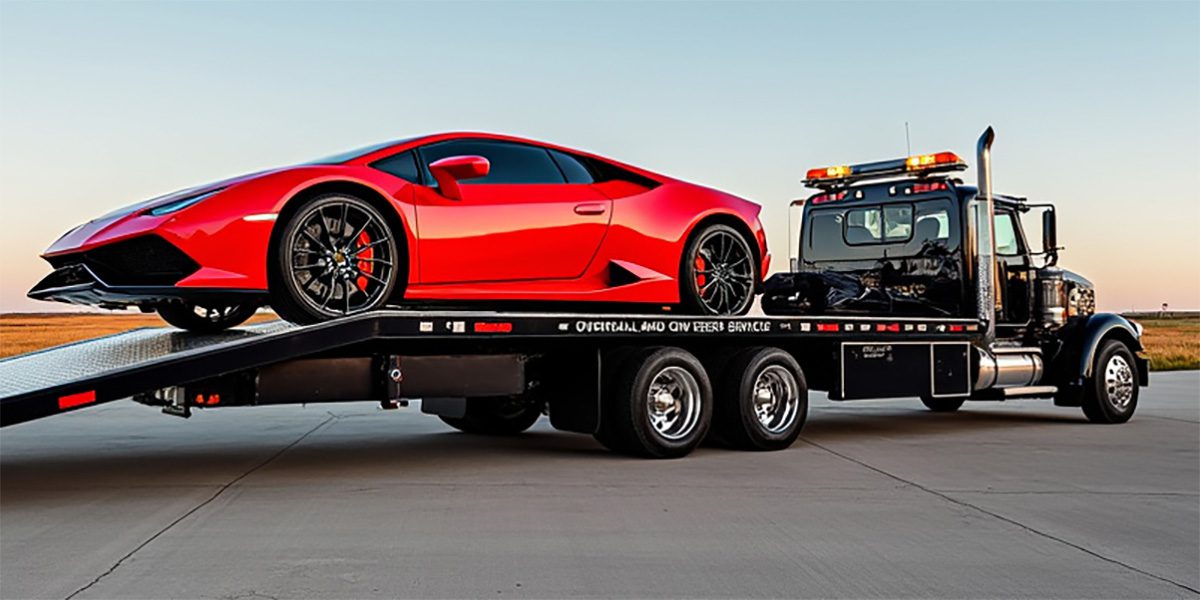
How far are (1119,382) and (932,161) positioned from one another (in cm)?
315

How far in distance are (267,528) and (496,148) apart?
314 cm

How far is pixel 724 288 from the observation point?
9.43m

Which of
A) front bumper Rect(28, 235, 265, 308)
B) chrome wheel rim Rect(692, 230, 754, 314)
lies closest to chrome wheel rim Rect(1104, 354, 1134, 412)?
chrome wheel rim Rect(692, 230, 754, 314)

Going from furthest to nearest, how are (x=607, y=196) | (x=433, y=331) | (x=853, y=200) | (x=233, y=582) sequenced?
(x=853, y=200)
(x=607, y=196)
(x=433, y=331)
(x=233, y=582)

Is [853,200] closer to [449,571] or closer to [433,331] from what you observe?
[433,331]

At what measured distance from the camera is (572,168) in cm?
861

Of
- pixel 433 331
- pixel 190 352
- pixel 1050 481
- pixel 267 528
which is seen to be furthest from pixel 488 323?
pixel 1050 481

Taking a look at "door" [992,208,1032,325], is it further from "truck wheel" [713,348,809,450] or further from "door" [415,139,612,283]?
"door" [415,139,612,283]

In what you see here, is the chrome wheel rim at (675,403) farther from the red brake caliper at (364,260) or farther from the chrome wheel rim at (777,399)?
the red brake caliper at (364,260)

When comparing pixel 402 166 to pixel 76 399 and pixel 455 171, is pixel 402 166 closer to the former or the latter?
pixel 455 171

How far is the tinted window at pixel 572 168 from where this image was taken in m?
8.54

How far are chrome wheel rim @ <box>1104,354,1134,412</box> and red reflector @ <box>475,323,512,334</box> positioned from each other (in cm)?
728

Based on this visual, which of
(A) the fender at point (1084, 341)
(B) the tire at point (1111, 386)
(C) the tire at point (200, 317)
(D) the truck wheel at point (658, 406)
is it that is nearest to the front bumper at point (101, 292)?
(C) the tire at point (200, 317)

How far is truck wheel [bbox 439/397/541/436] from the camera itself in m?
11.0
